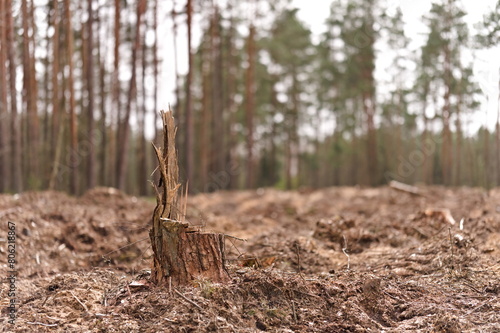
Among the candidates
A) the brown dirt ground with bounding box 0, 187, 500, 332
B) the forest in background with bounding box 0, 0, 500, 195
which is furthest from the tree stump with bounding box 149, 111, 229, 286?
the forest in background with bounding box 0, 0, 500, 195

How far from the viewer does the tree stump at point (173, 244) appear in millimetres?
4688

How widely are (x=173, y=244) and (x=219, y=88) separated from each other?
22686 mm

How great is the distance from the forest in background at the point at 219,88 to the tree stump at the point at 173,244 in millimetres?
12725

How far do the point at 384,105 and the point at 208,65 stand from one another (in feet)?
63.1

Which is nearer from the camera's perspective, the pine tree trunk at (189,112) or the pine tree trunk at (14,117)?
the pine tree trunk at (14,117)

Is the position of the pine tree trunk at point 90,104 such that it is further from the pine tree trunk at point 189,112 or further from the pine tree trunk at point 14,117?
the pine tree trunk at point 189,112

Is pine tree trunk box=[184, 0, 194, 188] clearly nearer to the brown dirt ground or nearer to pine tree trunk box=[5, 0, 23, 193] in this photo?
pine tree trunk box=[5, 0, 23, 193]

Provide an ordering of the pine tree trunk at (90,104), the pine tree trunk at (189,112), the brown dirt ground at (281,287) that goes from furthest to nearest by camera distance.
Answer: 1. the pine tree trunk at (189,112)
2. the pine tree trunk at (90,104)
3. the brown dirt ground at (281,287)

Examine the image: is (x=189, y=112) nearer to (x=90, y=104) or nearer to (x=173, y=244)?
(x=90, y=104)

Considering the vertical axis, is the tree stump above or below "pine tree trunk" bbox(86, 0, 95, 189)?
below

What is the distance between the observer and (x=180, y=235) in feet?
15.4

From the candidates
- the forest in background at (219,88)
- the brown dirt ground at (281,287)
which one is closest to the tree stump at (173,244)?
the brown dirt ground at (281,287)

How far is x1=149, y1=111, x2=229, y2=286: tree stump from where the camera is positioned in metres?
4.69

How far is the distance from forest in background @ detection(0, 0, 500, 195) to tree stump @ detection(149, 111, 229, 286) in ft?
41.7
